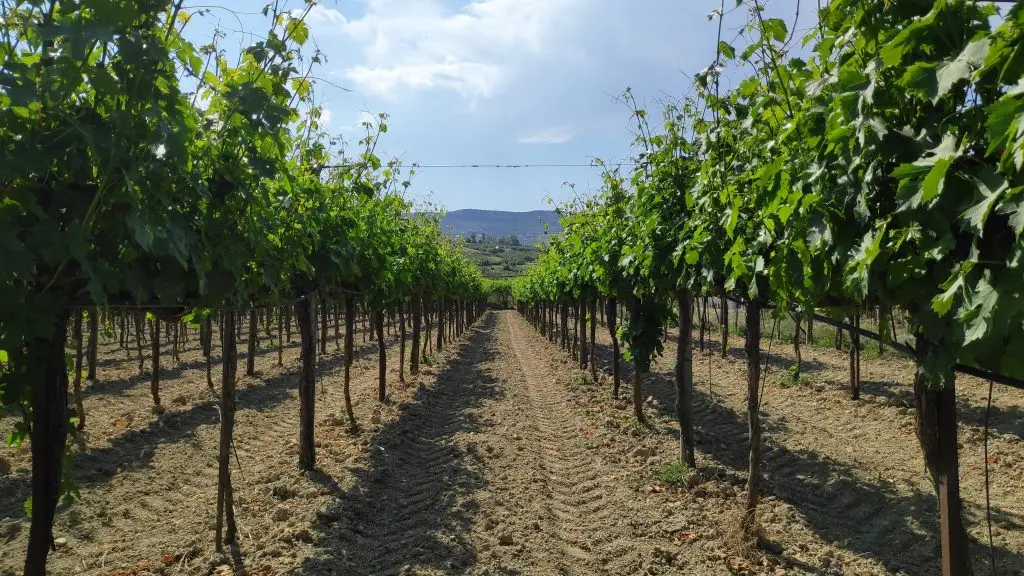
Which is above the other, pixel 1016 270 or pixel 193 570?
pixel 1016 270

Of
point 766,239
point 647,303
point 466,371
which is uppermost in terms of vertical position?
point 766,239

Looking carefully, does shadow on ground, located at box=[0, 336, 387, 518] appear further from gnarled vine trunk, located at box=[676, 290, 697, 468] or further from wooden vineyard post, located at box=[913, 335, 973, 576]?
wooden vineyard post, located at box=[913, 335, 973, 576]

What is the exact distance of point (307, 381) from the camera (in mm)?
7285

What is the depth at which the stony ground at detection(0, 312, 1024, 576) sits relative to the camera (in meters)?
4.89

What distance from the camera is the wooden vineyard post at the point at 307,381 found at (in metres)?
7.16

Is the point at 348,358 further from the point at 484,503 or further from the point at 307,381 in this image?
the point at 484,503

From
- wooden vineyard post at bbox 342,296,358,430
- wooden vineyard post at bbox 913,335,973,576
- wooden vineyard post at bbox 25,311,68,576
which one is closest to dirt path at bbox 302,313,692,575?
wooden vineyard post at bbox 342,296,358,430

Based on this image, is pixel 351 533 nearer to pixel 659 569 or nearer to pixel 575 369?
pixel 659 569

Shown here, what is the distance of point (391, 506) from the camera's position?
6223mm

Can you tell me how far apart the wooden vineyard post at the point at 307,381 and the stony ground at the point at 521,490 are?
0.24m

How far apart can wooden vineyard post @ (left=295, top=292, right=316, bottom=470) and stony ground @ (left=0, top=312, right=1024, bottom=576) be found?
0.80 ft

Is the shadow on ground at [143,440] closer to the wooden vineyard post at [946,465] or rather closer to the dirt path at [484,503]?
the dirt path at [484,503]

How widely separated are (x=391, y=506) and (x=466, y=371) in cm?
1064

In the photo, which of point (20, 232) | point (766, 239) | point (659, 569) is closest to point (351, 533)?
point (659, 569)
